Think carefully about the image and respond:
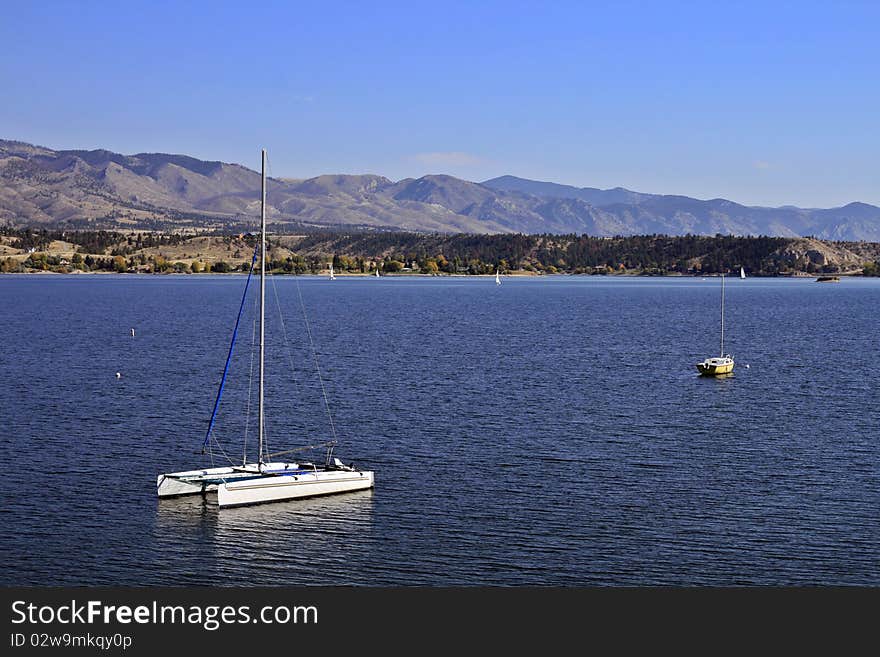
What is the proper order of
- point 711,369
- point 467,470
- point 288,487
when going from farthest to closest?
point 711,369
point 467,470
point 288,487

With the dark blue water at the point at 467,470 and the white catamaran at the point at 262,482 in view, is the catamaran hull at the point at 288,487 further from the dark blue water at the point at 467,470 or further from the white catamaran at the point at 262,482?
the dark blue water at the point at 467,470

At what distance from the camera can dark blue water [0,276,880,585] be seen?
140 ft

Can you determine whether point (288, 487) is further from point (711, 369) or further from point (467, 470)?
point (711, 369)

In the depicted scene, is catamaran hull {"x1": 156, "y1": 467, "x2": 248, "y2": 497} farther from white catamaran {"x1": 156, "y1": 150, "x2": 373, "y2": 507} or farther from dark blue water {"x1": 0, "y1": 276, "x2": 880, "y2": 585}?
dark blue water {"x1": 0, "y1": 276, "x2": 880, "y2": 585}

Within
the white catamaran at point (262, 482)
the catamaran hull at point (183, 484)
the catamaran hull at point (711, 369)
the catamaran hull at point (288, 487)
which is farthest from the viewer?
the catamaran hull at point (711, 369)

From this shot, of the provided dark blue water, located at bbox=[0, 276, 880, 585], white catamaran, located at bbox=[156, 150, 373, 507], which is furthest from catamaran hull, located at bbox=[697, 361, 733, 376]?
white catamaran, located at bbox=[156, 150, 373, 507]

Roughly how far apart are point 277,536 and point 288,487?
5.37 m

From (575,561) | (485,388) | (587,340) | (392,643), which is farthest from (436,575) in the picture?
(587,340)

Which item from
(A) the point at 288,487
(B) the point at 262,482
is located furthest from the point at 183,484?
(A) the point at 288,487

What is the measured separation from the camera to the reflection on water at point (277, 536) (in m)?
41.6

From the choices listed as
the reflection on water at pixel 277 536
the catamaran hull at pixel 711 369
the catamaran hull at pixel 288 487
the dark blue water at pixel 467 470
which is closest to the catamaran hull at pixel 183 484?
the reflection on water at pixel 277 536

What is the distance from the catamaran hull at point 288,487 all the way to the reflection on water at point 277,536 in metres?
0.32

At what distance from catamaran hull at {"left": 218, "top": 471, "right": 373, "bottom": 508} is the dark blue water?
634mm

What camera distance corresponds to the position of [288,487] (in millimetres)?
51250
